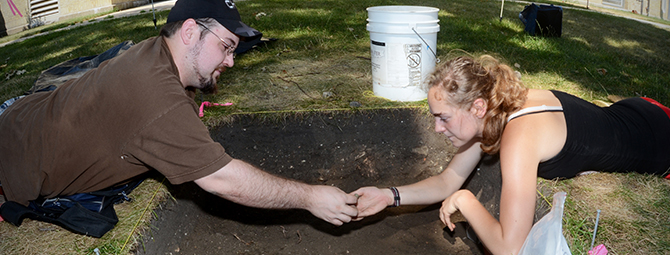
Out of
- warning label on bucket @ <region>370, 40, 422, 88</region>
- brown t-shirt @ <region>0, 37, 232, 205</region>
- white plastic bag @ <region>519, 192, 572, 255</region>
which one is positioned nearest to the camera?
white plastic bag @ <region>519, 192, 572, 255</region>

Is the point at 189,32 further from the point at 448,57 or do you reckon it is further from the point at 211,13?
the point at 448,57

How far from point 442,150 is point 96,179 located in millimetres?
2160

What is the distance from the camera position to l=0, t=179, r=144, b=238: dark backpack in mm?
2004

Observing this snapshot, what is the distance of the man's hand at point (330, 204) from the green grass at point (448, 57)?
0.88m

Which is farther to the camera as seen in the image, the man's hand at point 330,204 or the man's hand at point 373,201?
the man's hand at point 373,201

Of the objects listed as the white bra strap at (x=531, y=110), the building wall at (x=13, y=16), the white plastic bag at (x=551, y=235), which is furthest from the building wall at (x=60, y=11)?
the white plastic bag at (x=551, y=235)

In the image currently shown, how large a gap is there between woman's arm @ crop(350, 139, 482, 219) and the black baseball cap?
3.37 ft

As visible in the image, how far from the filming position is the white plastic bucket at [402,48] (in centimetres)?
297

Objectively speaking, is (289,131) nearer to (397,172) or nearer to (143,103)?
(397,172)

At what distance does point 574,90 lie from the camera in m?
3.50

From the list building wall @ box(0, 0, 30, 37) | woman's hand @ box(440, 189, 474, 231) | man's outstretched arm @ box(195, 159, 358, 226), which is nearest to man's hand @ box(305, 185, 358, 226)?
man's outstretched arm @ box(195, 159, 358, 226)

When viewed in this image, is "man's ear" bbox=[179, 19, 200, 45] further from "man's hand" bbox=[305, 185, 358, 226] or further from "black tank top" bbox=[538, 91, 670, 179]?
"black tank top" bbox=[538, 91, 670, 179]

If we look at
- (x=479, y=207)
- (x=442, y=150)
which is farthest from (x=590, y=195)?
(x=442, y=150)

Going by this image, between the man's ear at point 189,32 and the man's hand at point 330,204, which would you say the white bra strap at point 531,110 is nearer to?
the man's hand at point 330,204
